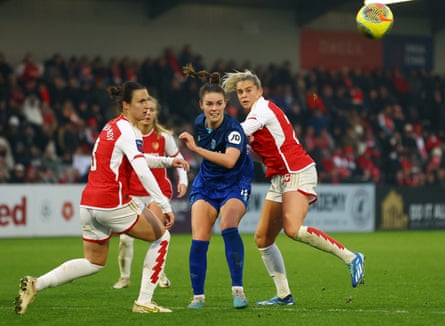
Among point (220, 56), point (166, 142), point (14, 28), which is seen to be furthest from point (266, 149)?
point (220, 56)

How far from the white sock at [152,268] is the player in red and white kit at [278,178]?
1.26 m

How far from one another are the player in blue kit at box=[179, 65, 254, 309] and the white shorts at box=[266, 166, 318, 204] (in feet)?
1.21

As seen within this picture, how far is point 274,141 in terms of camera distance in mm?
9672

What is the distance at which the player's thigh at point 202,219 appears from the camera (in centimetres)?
920

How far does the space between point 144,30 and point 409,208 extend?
10087 mm

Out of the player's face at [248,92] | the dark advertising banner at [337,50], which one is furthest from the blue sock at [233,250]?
the dark advertising banner at [337,50]

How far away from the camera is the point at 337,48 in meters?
35.3

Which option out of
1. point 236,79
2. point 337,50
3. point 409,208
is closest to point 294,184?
point 236,79

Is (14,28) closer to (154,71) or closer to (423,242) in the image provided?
(154,71)

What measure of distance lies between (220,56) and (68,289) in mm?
21499

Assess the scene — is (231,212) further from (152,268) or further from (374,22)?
(374,22)

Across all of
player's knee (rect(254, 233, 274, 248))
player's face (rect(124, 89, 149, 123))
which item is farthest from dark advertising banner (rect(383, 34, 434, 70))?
player's face (rect(124, 89, 149, 123))

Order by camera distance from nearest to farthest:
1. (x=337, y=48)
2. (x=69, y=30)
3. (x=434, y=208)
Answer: (x=434, y=208) < (x=69, y=30) < (x=337, y=48)

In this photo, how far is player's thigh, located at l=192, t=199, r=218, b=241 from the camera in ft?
30.2
